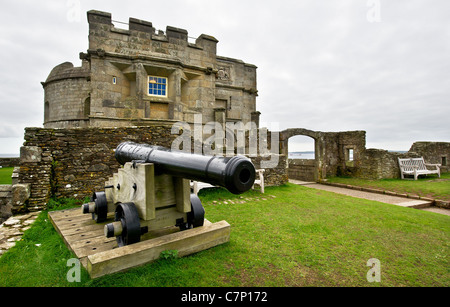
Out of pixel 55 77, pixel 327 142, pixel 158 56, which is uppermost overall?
pixel 55 77

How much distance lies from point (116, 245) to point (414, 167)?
16.3 meters

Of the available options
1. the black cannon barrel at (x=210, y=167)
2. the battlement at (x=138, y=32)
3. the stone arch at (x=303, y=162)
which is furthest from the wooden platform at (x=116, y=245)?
the battlement at (x=138, y=32)

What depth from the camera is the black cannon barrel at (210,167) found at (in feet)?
5.72

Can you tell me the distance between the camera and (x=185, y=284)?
221 centimetres

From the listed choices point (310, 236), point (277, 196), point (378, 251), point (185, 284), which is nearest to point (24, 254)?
point (185, 284)

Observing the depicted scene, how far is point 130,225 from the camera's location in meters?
2.56

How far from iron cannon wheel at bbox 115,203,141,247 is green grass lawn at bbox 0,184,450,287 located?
0.37m

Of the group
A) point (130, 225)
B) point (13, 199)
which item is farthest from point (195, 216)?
point (13, 199)

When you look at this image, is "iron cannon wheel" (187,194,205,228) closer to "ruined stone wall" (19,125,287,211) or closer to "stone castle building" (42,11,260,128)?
"ruined stone wall" (19,125,287,211)
